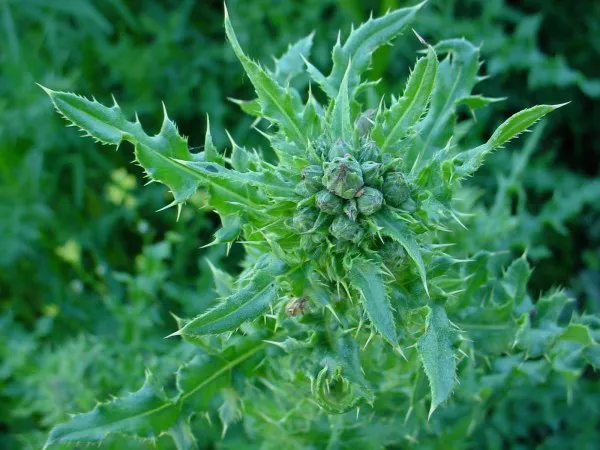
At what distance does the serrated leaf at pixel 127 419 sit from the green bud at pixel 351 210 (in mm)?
1109

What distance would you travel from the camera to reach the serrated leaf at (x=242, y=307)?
2486 mm

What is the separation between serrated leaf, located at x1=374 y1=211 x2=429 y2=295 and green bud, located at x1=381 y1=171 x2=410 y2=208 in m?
0.06

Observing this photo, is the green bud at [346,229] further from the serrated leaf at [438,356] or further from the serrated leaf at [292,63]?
the serrated leaf at [292,63]

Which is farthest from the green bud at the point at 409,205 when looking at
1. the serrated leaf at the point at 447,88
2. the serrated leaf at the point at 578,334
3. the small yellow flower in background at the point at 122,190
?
the small yellow flower in background at the point at 122,190

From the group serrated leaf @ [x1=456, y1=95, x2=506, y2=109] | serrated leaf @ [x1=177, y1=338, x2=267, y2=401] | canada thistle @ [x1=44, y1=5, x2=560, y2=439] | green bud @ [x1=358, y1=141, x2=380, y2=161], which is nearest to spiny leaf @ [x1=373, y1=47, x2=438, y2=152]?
canada thistle @ [x1=44, y1=5, x2=560, y2=439]

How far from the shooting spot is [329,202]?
8.06 feet

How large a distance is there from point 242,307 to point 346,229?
1.53 ft

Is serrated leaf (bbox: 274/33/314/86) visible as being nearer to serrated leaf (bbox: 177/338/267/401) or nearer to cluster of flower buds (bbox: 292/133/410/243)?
cluster of flower buds (bbox: 292/133/410/243)

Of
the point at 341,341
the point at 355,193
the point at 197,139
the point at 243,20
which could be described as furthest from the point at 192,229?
the point at 355,193

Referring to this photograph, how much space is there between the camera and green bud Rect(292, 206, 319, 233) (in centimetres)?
253

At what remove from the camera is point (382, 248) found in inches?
102

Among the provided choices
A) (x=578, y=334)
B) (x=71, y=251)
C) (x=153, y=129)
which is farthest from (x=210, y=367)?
(x=153, y=129)

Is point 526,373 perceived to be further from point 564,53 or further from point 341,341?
point 564,53

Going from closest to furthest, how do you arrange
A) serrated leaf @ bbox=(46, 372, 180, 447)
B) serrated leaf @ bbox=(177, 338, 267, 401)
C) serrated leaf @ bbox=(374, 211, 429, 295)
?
serrated leaf @ bbox=(374, 211, 429, 295) < serrated leaf @ bbox=(46, 372, 180, 447) < serrated leaf @ bbox=(177, 338, 267, 401)
